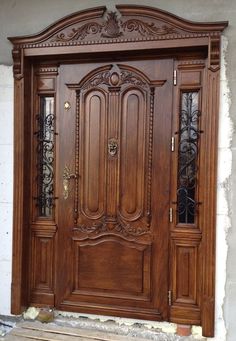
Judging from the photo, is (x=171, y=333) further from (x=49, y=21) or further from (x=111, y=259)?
(x=49, y=21)

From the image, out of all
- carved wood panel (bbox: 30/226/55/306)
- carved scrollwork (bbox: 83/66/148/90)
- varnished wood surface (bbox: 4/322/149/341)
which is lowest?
varnished wood surface (bbox: 4/322/149/341)

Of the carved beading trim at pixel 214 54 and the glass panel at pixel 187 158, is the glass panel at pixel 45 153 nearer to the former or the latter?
the glass panel at pixel 187 158

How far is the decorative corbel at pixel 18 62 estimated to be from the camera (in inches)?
101

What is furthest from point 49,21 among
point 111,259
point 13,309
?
point 13,309

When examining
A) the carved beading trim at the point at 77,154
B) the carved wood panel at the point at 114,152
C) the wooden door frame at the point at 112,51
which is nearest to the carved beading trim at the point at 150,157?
the carved wood panel at the point at 114,152

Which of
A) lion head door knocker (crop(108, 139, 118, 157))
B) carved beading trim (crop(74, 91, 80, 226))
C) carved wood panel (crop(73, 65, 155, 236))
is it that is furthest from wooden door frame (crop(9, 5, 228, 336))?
lion head door knocker (crop(108, 139, 118, 157))

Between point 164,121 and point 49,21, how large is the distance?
3.63 feet

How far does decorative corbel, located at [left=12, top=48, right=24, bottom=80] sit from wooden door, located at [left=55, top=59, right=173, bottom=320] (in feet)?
1.00

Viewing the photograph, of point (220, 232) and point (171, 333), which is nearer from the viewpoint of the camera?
point (220, 232)

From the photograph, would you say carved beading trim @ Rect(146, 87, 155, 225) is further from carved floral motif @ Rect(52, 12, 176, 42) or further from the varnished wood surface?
the varnished wood surface

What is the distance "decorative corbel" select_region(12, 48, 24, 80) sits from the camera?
2555 millimetres

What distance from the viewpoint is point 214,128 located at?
2285 millimetres

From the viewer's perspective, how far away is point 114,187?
2.55m

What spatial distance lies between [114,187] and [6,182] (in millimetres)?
825
